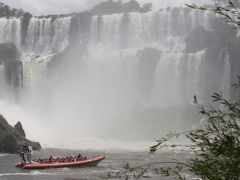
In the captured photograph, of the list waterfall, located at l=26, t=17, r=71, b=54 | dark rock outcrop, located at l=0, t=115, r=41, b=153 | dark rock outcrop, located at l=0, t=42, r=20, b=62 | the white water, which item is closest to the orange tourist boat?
dark rock outcrop, located at l=0, t=115, r=41, b=153

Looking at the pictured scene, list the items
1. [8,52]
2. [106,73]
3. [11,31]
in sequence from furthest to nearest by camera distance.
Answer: [11,31], [8,52], [106,73]

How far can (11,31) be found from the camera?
109 metres

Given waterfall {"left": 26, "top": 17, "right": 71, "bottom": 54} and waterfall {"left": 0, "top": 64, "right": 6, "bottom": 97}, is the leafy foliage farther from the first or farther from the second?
waterfall {"left": 26, "top": 17, "right": 71, "bottom": 54}

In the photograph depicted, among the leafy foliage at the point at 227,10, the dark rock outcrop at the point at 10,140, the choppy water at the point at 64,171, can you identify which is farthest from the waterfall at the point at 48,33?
the leafy foliage at the point at 227,10

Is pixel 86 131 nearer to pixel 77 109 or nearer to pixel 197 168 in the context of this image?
pixel 77 109

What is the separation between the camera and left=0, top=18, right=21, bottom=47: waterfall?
4242 inches

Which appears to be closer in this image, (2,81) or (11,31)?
(2,81)

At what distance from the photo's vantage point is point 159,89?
96000 millimetres

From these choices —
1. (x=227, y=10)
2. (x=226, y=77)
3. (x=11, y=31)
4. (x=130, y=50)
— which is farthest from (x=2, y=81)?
(x=227, y=10)

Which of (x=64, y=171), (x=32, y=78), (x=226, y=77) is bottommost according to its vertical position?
(x=64, y=171)

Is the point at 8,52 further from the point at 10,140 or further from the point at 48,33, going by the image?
the point at 10,140

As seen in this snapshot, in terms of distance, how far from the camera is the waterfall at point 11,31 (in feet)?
354

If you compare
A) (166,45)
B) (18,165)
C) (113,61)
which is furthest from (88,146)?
(166,45)

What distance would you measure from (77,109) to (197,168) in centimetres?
9047
